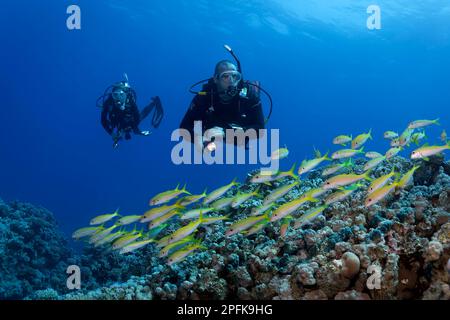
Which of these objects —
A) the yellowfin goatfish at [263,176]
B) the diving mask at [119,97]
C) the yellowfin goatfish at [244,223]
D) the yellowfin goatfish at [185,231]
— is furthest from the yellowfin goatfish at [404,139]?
the diving mask at [119,97]

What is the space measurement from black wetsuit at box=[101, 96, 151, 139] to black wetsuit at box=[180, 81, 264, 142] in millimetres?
4121

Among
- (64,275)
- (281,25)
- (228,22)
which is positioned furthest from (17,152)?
(64,275)

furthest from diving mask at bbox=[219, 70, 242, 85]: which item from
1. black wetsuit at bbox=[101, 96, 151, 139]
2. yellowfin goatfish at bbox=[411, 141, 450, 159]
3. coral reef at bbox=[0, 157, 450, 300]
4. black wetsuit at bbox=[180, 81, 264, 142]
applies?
black wetsuit at bbox=[101, 96, 151, 139]

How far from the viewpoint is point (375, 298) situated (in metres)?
3.27

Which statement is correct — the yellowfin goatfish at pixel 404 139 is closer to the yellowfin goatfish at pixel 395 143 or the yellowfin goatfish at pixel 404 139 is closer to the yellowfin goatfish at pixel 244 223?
the yellowfin goatfish at pixel 395 143

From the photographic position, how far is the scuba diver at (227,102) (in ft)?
24.3

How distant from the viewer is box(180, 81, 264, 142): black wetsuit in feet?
25.0

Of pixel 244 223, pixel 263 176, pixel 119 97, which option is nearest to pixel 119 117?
pixel 119 97

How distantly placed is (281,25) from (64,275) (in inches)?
1635

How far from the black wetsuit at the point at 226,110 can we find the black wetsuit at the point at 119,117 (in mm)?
4121

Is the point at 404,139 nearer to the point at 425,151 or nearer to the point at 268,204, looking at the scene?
the point at 425,151

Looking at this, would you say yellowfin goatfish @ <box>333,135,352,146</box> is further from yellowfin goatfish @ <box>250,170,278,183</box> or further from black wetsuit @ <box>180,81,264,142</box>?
yellowfin goatfish @ <box>250,170,278,183</box>

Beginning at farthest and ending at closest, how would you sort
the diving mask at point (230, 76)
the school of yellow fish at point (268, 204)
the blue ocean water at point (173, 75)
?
the blue ocean water at point (173, 75) < the diving mask at point (230, 76) < the school of yellow fish at point (268, 204)

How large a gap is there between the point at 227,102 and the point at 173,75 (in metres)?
81.7
